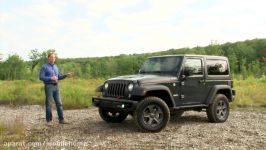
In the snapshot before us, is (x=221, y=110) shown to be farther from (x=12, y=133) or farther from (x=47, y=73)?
(x=12, y=133)

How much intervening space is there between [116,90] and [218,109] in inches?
125

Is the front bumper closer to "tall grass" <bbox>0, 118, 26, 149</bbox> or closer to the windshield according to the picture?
the windshield

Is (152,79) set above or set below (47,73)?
below

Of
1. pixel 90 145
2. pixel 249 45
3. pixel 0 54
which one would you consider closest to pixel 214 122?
pixel 90 145

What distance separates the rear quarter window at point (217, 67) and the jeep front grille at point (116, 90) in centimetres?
267

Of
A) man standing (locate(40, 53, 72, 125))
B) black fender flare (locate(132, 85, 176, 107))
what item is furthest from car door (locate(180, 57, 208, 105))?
man standing (locate(40, 53, 72, 125))

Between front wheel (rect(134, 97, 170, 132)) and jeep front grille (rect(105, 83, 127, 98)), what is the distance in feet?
1.96

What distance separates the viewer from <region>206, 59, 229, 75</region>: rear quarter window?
389 inches

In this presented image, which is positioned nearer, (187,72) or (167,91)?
(167,91)

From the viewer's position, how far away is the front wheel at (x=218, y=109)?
9797 millimetres

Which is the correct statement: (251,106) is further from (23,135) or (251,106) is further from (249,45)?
(249,45)

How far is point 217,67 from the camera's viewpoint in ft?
33.2

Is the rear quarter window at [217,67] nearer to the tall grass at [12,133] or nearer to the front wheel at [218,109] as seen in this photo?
the front wheel at [218,109]

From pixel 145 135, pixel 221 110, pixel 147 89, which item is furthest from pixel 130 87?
pixel 221 110
